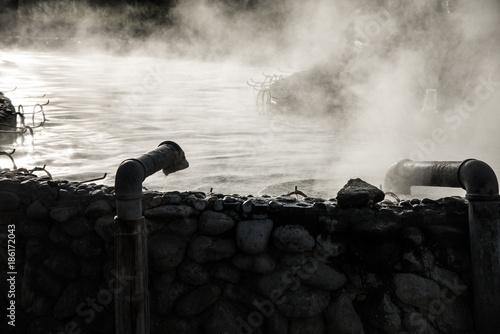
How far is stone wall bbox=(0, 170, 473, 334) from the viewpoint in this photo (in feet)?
13.9

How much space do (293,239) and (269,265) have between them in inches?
10.2

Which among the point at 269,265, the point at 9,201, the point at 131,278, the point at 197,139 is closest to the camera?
the point at 131,278

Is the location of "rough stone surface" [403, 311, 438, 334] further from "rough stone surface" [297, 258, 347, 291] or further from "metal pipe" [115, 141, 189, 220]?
"metal pipe" [115, 141, 189, 220]

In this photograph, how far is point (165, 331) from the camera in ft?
14.5

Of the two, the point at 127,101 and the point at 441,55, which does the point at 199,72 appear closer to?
the point at 127,101

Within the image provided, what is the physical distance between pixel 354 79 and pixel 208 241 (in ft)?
46.2

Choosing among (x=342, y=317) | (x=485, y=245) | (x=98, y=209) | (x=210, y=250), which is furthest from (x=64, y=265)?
(x=485, y=245)

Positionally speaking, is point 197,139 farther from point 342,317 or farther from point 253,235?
point 342,317

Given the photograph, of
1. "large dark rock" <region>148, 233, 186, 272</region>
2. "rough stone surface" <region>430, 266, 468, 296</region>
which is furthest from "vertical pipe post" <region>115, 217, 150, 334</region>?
"rough stone surface" <region>430, 266, 468, 296</region>

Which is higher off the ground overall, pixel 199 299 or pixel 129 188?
pixel 129 188

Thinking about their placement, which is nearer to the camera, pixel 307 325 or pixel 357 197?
pixel 307 325

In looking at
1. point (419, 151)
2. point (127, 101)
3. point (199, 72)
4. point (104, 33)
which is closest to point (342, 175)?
point (419, 151)

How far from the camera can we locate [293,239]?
14.0ft

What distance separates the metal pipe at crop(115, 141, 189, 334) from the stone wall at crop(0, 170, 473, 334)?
21 centimetres
